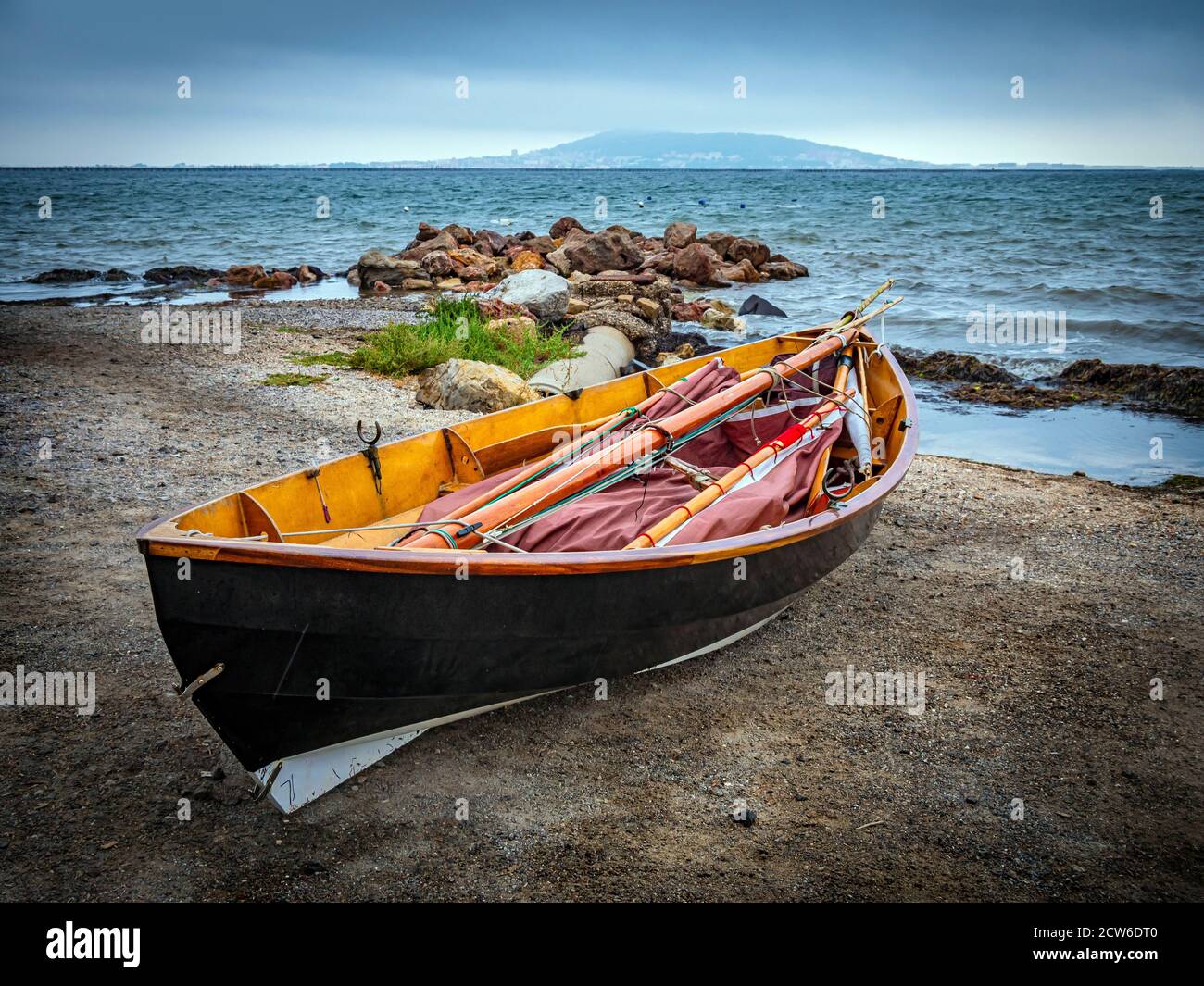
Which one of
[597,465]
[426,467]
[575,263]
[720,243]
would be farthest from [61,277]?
[597,465]

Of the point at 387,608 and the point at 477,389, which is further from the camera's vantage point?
the point at 477,389

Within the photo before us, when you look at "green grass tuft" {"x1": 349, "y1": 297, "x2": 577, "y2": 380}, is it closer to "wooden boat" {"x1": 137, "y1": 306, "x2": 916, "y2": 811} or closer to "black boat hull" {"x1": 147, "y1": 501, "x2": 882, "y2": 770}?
"wooden boat" {"x1": 137, "y1": 306, "x2": 916, "y2": 811}

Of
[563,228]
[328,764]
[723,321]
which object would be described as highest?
[563,228]

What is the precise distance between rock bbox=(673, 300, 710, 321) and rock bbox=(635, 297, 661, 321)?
253 cm

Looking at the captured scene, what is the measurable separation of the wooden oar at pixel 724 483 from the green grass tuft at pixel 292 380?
6.86m

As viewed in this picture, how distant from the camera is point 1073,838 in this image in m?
3.82

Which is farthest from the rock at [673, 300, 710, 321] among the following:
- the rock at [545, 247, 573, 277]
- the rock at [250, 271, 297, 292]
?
the rock at [250, 271, 297, 292]

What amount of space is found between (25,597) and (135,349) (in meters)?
8.09

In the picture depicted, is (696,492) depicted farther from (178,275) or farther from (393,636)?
(178,275)

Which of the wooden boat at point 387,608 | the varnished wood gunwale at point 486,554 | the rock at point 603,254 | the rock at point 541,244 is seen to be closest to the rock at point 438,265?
the rock at point 603,254

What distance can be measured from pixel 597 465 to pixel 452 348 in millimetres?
7136

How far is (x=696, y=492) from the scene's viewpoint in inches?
213

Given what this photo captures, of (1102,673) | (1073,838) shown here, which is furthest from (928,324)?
(1073,838)
